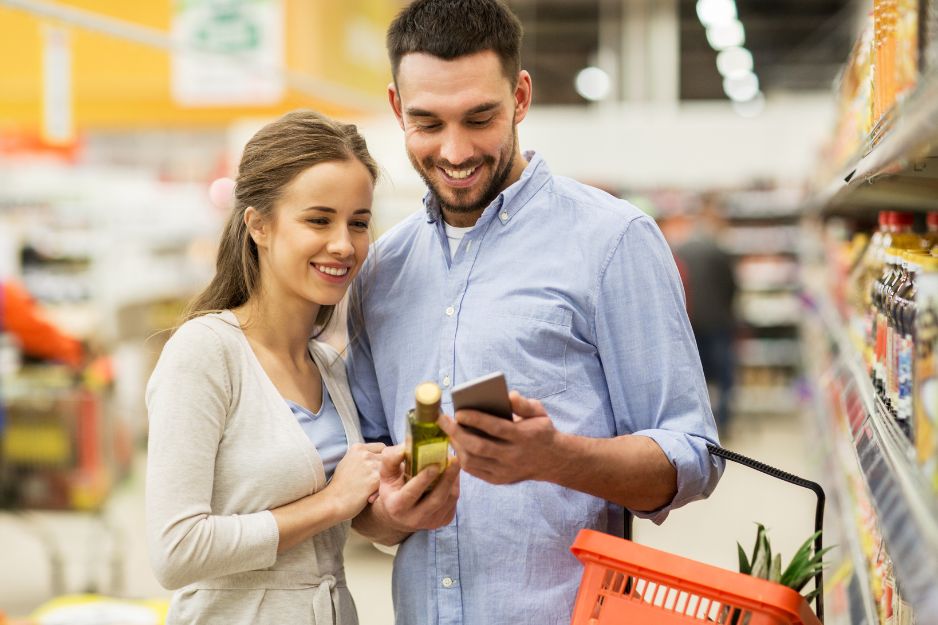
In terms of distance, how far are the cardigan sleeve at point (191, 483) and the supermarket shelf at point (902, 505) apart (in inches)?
39.5

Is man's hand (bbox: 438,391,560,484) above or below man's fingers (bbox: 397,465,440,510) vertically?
above

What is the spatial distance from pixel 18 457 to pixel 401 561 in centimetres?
467

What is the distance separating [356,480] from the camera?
1971 mm

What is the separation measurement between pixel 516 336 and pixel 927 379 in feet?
2.44

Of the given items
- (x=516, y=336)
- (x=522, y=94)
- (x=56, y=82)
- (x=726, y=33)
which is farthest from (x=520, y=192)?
(x=726, y=33)

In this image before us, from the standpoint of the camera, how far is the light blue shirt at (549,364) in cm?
193

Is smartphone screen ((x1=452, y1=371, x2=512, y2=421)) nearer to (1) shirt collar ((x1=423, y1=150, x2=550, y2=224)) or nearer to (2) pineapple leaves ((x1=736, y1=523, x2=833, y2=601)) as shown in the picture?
(2) pineapple leaves ((x1=736, y1=523, x2=833, y2=601))

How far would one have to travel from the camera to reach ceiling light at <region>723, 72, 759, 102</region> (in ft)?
55.4

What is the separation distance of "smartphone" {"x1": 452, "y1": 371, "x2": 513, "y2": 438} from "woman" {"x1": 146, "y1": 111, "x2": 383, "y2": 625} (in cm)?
49

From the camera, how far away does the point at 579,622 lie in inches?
64.6

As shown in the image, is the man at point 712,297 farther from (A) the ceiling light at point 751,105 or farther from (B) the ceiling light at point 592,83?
(A) the ceiling light at point 751,105

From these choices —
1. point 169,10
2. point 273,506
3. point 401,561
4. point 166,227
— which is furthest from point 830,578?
point 166,227

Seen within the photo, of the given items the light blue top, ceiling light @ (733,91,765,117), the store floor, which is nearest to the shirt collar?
the light blue top

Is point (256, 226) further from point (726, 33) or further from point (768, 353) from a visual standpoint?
point (726, 33)
